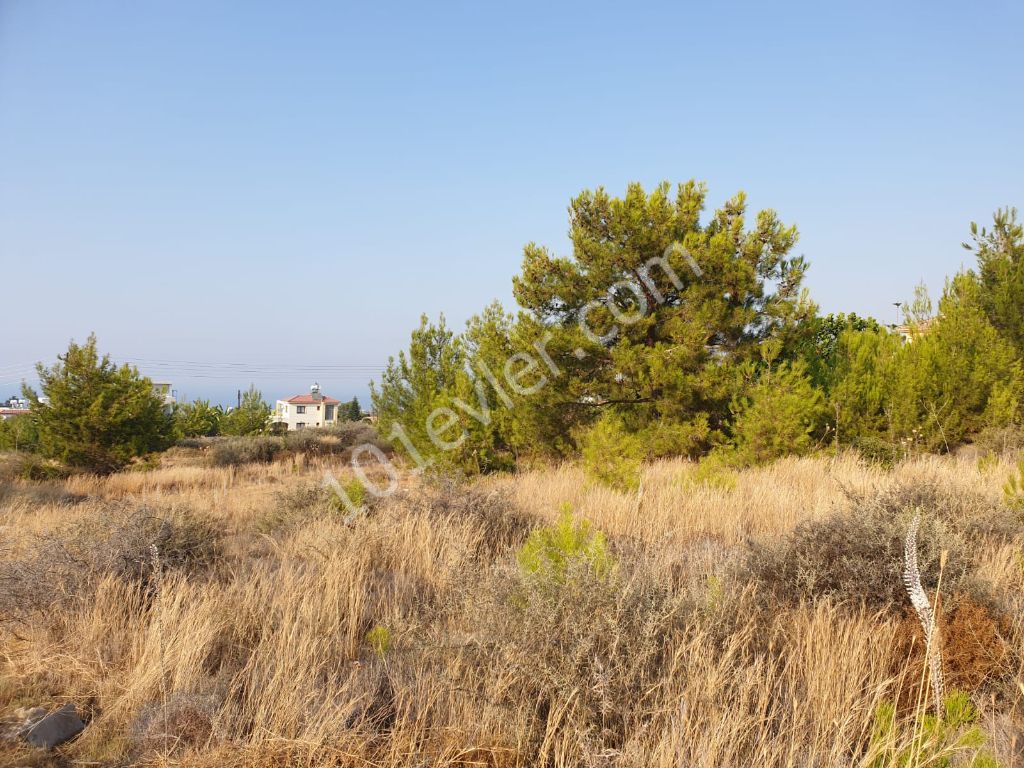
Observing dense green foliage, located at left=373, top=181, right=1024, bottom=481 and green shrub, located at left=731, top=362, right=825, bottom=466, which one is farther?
dense green foliage, located at left=373, top=181, right=1024, bottom=481

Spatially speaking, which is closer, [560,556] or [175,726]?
[175,726]

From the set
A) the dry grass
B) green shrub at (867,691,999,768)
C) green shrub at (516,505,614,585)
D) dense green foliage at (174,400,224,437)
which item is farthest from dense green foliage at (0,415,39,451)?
green shrub at (867,691,999,768)

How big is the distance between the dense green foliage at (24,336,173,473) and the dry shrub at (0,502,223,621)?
13.0 m

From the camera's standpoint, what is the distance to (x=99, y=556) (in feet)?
12.8

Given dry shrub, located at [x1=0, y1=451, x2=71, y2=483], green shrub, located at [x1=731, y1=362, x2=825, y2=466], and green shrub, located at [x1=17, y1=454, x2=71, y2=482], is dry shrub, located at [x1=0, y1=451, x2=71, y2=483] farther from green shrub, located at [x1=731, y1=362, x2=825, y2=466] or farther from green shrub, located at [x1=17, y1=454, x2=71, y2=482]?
green shrub, located at [x1=731, y1=362, x2=825, y2=466]

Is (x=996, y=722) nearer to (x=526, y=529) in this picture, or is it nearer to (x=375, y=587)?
(x=375, y=587)

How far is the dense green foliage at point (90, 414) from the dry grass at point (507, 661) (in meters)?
14.1

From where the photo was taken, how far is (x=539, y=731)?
2176 mm

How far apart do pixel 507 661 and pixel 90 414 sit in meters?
17.3

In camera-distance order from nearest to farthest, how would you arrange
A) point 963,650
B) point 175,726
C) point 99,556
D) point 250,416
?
point 175,726 → point 963,650 → point 99,556 → point 250,416

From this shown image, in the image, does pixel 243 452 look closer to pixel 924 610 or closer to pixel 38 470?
pixel 38 470

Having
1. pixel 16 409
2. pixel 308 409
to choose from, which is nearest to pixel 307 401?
pixel 308 409

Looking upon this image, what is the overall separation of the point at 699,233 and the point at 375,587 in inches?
397

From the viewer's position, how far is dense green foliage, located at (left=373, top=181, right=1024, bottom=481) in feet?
36.5
